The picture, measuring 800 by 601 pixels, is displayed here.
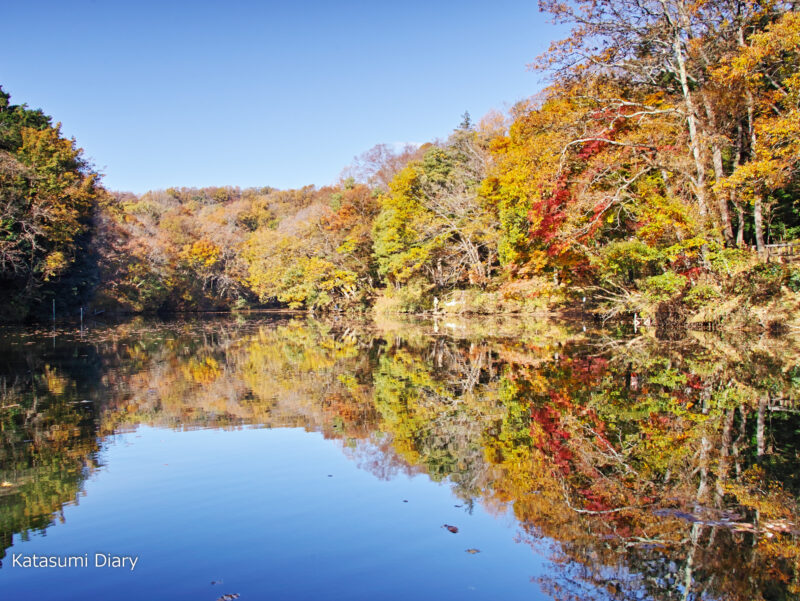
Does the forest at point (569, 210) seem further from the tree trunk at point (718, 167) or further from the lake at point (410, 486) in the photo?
the lake at point (410, 486)

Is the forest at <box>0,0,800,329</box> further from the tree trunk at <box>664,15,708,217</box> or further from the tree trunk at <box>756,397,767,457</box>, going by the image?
the tree trunk at <box>756,397,767,457</box>

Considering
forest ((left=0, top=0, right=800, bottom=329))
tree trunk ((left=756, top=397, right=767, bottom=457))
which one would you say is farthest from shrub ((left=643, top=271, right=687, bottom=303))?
tree trunk ((left=756, top=397, right=767, bottom=457))

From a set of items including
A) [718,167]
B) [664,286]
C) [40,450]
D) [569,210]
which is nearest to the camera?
[40,450]

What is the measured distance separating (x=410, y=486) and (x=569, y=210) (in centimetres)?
1559

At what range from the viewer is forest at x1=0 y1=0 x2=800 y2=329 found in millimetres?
16406

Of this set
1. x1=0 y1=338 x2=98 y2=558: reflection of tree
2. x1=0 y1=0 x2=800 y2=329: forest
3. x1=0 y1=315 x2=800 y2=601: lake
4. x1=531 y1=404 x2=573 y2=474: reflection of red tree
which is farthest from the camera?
x1=0 y1=0 x2=800 y2=329: forest

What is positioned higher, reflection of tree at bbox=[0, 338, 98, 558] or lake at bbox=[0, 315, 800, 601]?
reflection of tree at bbox=[0, 338, 98, 558]

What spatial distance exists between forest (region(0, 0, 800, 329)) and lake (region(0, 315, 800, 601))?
24.2 feet

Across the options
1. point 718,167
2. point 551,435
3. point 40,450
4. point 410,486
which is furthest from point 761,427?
point 718,167

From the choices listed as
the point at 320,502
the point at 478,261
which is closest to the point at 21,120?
the point at 478,261

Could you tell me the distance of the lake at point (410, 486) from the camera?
3.42m

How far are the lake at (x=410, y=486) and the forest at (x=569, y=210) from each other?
24.2 ft

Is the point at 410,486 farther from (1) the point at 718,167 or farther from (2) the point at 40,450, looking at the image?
(1) the point at 718,167

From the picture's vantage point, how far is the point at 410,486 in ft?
16.7
